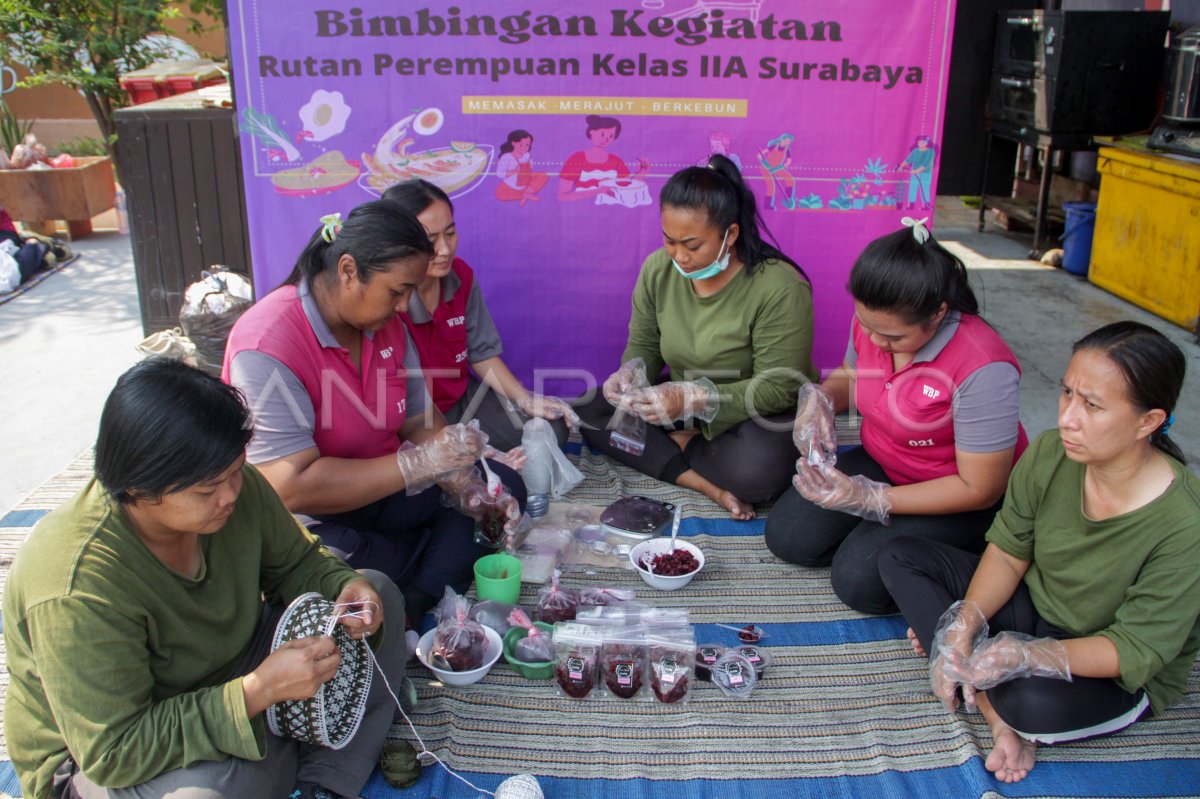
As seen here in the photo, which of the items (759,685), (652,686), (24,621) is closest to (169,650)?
(24,621)

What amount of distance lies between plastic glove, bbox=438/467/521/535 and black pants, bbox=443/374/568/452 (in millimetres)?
519

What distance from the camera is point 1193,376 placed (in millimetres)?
4480

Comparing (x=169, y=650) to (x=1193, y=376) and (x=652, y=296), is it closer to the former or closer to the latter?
(x=652, y=296)

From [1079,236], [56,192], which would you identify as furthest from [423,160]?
[1079,236]

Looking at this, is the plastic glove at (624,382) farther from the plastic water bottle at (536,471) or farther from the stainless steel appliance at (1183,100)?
the stainless steel appliance at (1183,100)

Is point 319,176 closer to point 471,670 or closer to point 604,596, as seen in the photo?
point 604,596

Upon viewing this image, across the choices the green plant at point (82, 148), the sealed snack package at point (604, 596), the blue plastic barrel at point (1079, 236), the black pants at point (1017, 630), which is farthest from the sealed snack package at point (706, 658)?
the green plant at point (82, 148)

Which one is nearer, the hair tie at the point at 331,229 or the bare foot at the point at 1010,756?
the bare foot at the point at 1010,756

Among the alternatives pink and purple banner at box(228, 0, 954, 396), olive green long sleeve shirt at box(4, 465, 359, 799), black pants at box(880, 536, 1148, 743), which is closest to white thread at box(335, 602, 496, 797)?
olive green long sleeve shirt at box(4, 465, 359, 799)

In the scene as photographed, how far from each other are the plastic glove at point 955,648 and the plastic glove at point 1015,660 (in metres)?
0.03

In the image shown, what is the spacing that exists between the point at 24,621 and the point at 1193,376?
4885mm

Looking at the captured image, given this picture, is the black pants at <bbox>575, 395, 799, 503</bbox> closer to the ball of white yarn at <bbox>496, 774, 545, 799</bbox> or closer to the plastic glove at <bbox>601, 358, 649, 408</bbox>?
the plastic glove at <bbox>601, 358, 649, 408</bbox>

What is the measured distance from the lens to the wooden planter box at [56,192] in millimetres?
6395

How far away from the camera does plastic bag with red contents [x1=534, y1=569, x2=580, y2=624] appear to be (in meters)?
2.51
